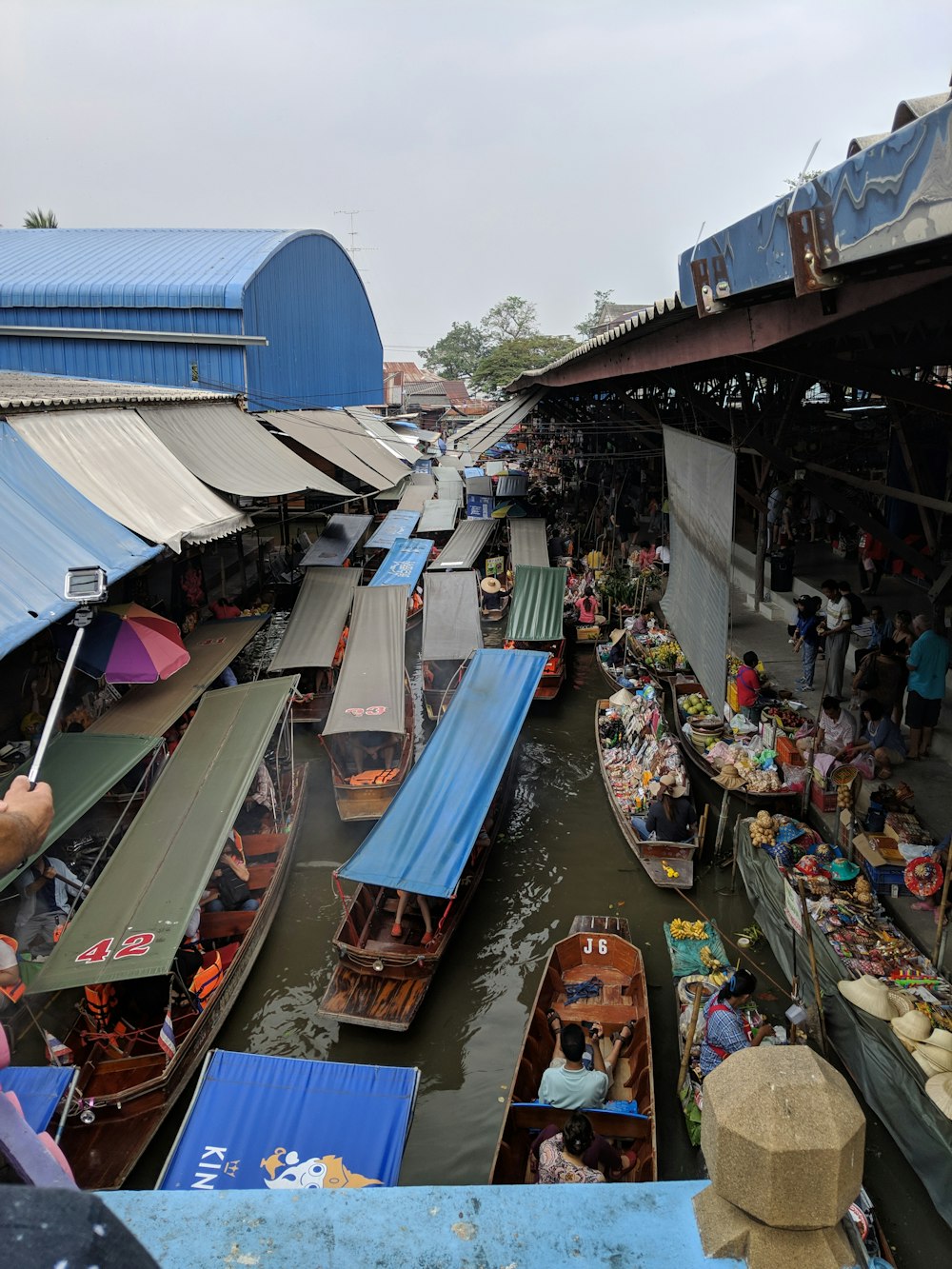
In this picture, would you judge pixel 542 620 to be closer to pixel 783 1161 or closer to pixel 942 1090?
pixel 942 1090

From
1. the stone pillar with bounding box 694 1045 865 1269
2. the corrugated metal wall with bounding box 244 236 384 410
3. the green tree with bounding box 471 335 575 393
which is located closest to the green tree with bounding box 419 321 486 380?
the green tree with bounding box 471 335 575 393

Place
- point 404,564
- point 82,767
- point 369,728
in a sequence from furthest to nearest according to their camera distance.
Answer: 1. point 404,564
2. point 369,728
3. point 82,767

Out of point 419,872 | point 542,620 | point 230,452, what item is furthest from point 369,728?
point 230,452

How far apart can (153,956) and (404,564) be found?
1384 centimetres

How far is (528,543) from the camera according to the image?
2159 centimetres

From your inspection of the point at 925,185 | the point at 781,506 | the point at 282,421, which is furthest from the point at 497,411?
the point at 925,185

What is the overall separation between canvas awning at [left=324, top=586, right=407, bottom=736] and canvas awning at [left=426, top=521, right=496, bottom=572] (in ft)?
14.4

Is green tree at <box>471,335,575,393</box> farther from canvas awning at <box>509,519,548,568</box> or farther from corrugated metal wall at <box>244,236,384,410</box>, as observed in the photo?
canvas awning at <box>509,519,548,568</box>

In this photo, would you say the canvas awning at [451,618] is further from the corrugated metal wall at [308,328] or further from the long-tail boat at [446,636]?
the corrugated metal wall at [308,328]

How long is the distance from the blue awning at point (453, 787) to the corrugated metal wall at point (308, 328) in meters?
13.0

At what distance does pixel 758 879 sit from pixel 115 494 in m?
9.28

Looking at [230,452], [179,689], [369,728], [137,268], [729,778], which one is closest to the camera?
[729,778]

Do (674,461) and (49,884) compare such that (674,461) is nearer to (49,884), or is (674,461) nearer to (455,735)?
(455,735)

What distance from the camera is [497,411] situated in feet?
76.9
